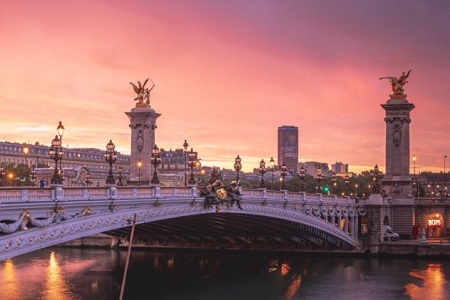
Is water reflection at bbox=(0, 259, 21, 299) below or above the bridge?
below

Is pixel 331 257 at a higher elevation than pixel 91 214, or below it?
below

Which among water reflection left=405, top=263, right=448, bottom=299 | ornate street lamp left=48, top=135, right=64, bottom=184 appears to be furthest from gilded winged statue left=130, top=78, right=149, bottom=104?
ornate street lamp left=48, top=135, right=64, bottom=184

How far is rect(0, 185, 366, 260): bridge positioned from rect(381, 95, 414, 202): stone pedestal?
13.9m

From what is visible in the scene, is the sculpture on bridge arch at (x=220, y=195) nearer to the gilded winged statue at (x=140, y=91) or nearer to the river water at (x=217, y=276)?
the river water at (x=217, y=276)

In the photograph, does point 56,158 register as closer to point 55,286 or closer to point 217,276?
point 55,286

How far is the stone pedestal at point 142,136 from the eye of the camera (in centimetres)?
8925

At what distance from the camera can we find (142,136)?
89500 mm

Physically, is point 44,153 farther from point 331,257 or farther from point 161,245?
point 331,257

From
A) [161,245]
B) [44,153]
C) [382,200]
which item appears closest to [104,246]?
[161,245]

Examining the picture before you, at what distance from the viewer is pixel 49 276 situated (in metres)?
62.6

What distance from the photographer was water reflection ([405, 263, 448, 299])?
57094 mm

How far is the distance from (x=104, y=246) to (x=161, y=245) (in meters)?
7.35

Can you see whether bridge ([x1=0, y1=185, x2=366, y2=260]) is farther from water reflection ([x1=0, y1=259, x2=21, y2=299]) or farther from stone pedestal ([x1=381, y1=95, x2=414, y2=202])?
stone pedestal ([x1=381, y1=95, x2=414, y2=202])

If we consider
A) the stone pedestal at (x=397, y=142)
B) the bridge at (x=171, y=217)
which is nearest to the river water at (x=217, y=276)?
the bridge at (x=171, y=217)
